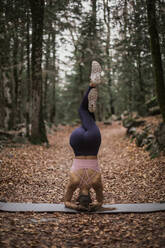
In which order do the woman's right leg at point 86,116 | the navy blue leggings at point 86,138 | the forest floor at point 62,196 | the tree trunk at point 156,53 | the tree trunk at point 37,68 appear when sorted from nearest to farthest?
the forest floor at point 62,196 < the navy blue leggings at point 86,138 < the woman's right leg at point 86,116 < the tree trunk at point 156,53 < the tree trunk at point 37,68

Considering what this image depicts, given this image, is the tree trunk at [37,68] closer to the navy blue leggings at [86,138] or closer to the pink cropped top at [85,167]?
the navy blue leggings at [86,138]

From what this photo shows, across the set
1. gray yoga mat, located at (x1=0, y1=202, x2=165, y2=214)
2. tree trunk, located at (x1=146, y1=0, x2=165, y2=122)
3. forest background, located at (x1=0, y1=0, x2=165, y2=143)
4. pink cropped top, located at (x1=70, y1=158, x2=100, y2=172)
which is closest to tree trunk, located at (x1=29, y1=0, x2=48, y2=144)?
forest background, located at (x1=0, y1=0, x2=165, y2=143)

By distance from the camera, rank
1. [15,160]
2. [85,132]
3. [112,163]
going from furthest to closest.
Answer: [112,163], [15,160], [85,132]

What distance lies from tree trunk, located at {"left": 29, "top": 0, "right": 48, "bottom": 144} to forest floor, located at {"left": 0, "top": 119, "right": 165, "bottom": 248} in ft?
5.40

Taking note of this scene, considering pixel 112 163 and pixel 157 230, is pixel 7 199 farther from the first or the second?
pixel 112 163

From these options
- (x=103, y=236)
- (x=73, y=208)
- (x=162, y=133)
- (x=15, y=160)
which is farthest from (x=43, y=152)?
(x=103, y=236)

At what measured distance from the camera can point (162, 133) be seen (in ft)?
33.2

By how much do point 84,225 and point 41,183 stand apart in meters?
3.33

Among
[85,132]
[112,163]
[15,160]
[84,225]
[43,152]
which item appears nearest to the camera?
[84,225]

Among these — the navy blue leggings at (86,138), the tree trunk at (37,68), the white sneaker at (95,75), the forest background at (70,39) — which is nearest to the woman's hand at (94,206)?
the navy blue leggings at (86,138)

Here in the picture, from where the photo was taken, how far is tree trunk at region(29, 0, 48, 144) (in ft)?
44.3

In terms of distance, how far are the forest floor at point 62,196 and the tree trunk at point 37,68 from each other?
5.40 ft

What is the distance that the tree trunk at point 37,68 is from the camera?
44.3ft

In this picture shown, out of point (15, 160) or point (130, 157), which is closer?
point (15, 160)
